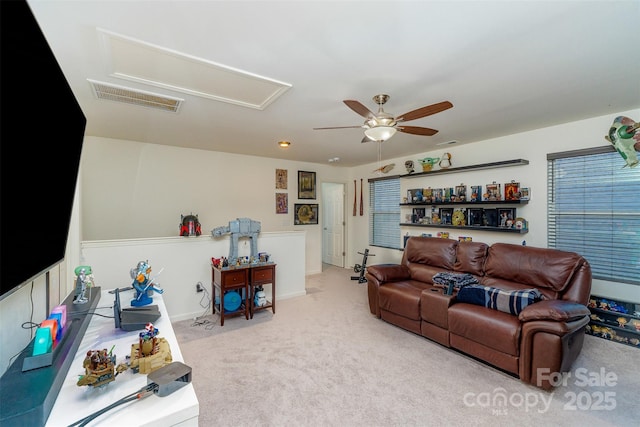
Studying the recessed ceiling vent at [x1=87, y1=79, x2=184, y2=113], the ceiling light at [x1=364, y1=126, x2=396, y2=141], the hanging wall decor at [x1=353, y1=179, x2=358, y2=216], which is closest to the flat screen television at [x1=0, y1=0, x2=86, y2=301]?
the recessed ceiling vent at [x1=87, y1=79, x2=184, y2=113]

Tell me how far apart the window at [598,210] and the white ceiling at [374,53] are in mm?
394

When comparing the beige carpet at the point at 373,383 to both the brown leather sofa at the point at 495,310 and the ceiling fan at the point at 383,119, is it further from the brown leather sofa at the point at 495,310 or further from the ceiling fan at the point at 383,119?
the ceiling fan at the point at 383,119

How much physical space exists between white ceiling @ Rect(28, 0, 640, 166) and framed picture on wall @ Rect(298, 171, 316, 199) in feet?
8.59

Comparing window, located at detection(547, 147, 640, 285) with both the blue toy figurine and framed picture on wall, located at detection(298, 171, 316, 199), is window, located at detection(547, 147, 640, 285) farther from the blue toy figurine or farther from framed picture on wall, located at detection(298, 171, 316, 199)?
the blue toy figurine

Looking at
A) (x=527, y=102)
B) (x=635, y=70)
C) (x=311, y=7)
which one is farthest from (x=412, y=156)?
(x=311, y=7)

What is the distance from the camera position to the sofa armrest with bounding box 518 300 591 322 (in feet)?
6.78

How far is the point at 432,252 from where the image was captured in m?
3.73

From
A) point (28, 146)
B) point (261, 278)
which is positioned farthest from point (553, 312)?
point (28, 146)

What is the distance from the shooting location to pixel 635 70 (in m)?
2.08

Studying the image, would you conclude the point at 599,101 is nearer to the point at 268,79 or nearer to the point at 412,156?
the point at 412,156

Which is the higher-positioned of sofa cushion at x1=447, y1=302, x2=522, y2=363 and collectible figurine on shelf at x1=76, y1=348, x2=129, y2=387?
collectible figurine on shelf at x1=76, y1=348, x2=129, y2=387

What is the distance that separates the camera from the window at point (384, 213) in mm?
5555

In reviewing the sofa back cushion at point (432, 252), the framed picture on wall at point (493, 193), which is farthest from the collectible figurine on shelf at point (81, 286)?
the framed picture on wall at point (493, 193)

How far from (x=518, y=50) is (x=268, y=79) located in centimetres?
179
